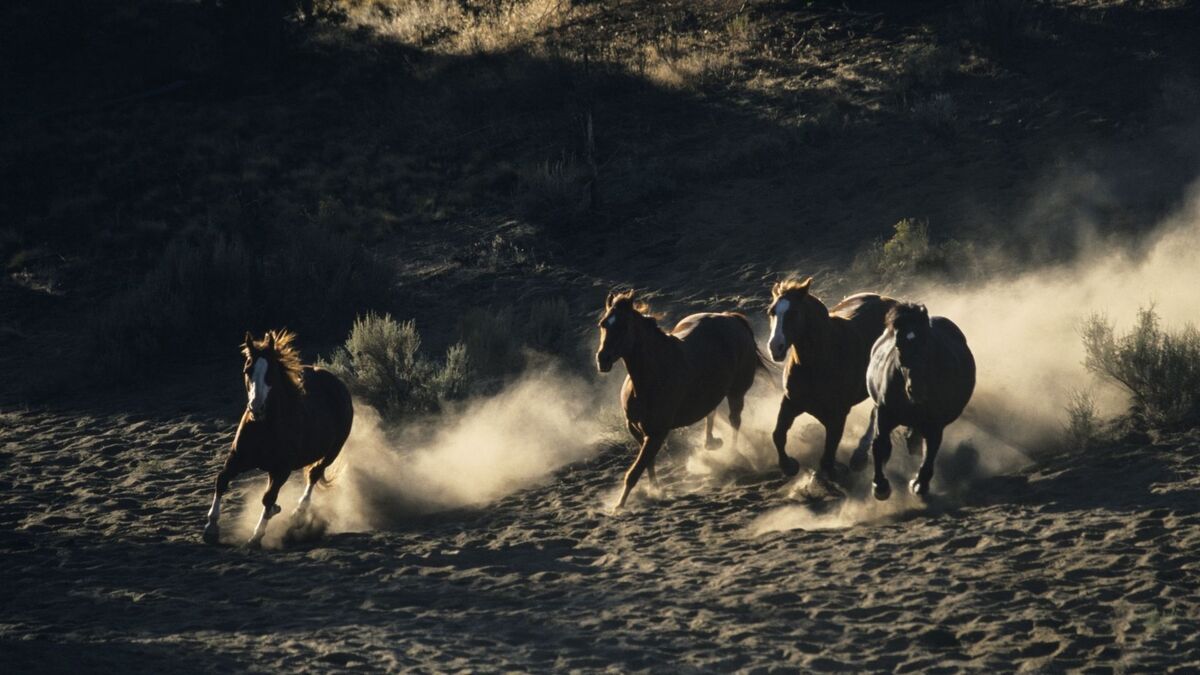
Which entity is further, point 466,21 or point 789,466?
point 466,21

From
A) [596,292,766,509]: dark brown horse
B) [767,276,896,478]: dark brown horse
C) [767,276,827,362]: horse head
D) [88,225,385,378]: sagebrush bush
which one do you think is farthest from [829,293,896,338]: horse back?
[88,225,385,378]: sagebrush bush

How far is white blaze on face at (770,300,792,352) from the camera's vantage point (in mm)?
10562

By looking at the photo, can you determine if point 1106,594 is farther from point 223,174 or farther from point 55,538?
point 223,174

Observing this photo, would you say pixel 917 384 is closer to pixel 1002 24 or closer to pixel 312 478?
pixel 312 478

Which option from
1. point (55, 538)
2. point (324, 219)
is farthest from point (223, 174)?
point (55, 538)

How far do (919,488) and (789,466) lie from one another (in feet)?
4.55

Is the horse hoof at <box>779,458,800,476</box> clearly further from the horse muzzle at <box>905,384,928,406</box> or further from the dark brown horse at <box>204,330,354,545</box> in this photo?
the dark brown horse at <box>204,330,354,545</box>

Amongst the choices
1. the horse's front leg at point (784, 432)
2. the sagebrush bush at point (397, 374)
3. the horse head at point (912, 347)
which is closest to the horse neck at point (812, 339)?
the horse's front leg at point (784, 432)

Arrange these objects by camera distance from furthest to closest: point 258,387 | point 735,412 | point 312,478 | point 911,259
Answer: point 911,259, point 735,412, point 312,478, point 258,387

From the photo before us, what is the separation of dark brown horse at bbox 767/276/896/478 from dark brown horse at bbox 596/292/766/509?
81cm

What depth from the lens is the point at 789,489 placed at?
37.8 feet

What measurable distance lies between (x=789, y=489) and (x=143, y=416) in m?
8.89

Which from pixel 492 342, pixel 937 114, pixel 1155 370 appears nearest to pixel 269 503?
pixel 492 342

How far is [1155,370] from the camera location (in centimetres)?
1169
